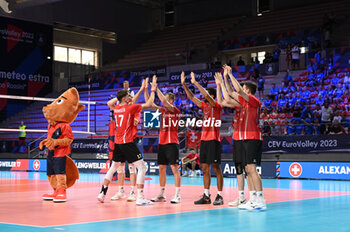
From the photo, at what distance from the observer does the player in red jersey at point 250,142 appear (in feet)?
28.9

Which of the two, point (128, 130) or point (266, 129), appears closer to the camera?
point (128, 130)

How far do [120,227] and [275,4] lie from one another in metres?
33.7

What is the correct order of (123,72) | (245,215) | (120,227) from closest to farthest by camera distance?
(120,227), (245,215), (123,72)

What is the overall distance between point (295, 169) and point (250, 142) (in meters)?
9.97

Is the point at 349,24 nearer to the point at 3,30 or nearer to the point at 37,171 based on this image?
the point at 37,171

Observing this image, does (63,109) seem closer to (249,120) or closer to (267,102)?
(249,120)

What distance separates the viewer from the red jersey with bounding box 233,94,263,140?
29.4 ft

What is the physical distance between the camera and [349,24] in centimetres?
2967

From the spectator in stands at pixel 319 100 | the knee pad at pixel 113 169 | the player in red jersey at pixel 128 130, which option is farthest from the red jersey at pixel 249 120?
the spectator in stands at pixel 319 100

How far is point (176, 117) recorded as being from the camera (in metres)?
10.6

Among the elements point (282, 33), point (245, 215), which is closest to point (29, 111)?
point (282, 33)

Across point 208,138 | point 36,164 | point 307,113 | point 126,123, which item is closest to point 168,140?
point 208,138

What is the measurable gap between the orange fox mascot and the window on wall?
30.9 metres

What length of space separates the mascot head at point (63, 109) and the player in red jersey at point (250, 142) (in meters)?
3.51
